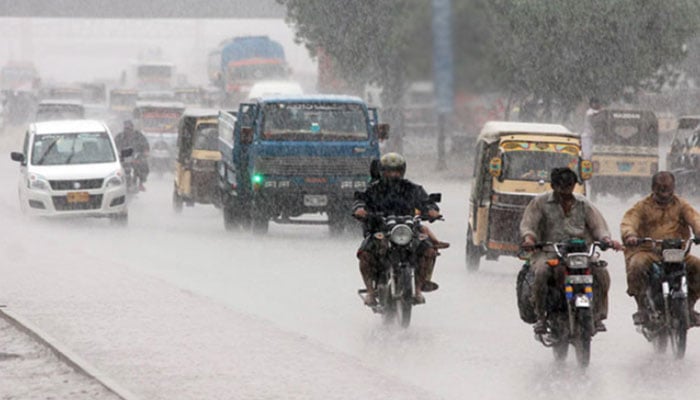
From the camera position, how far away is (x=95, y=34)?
12669 cm

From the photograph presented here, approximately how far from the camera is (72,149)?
29453mm

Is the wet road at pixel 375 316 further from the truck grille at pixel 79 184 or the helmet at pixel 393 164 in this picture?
the helmet at pixel 393 164

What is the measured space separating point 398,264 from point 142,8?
6791 centimetres

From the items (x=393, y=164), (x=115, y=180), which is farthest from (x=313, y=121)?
(x=393, y=164)

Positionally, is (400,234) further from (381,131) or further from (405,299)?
(381,131)

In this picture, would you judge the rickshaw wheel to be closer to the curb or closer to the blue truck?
the blue truck

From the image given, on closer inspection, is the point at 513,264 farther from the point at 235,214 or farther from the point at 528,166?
the point at 235,214

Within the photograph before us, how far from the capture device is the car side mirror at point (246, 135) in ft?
85.5

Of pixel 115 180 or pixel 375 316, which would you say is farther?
pixel 115 180

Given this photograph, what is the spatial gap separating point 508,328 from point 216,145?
58.2 ft

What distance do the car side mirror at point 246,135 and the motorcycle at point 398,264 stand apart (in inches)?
447

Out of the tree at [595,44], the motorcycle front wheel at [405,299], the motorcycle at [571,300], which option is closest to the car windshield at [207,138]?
the tree at [595,44]

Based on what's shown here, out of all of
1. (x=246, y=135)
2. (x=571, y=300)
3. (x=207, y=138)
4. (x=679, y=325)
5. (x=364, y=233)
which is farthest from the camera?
(x=207, y=138)

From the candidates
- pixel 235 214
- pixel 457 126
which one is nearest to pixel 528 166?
pixel 235 214
